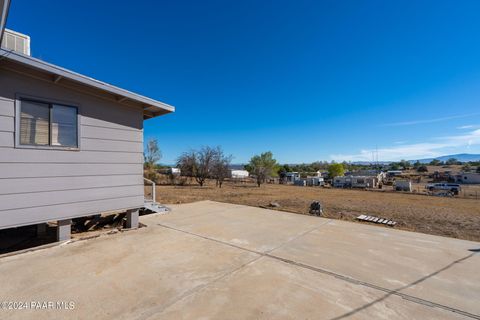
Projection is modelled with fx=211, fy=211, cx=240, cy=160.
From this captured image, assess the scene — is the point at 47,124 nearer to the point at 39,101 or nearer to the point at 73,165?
the point at 39,101

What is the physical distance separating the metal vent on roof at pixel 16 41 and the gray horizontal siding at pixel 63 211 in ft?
9.48

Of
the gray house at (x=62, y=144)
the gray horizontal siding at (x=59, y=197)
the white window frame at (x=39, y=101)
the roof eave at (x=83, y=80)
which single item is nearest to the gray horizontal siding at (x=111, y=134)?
the gray house at (x=62, y=144)

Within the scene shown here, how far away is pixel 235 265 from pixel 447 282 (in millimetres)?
2764

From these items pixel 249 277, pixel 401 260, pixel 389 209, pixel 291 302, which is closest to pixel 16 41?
pixel 249 277

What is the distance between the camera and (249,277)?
2.76 m

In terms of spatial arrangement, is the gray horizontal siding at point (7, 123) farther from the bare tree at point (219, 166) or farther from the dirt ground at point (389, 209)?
the bare tree at point (219, 166)

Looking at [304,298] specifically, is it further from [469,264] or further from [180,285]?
[469,264]

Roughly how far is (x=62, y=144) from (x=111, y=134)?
0.87 meters

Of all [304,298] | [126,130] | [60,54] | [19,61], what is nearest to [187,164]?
[60,54]

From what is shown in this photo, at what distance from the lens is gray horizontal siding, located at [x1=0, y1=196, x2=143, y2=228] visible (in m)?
3.33

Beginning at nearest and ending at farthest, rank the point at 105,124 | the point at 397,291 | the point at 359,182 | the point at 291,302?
the point at 291,302, the point at 397,291, the point at 105,124, the point at 359,182

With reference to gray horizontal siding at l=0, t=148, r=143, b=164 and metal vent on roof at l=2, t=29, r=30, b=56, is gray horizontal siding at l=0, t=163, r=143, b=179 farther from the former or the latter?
metal vent on roof at l=2, t=29, r=30, b=56

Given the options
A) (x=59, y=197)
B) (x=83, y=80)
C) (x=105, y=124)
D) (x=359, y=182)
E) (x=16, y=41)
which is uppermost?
(x=16, y=41)

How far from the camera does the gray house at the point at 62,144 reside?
3.34 m
